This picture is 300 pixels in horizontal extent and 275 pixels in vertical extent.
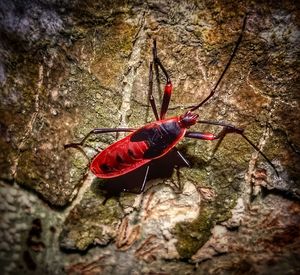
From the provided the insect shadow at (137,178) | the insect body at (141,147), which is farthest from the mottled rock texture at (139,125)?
the insect body at (141,147)

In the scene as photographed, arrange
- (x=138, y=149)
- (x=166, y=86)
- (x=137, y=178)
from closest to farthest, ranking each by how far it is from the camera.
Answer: (x=166, y=86) → (x=138, y=149) → (x=137, y=178)

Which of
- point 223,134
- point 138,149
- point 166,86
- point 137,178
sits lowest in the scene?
point 137,178

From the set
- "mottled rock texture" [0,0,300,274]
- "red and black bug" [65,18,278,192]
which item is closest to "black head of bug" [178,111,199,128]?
"red and black bug" [65,18,278,192]

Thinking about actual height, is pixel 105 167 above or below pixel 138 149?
below

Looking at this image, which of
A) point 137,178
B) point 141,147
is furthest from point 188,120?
point 137,178

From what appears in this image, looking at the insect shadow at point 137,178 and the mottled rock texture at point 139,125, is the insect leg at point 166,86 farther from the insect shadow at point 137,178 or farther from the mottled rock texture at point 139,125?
the insect shadow at point 137,178

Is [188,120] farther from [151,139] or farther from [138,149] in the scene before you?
[138,149]
